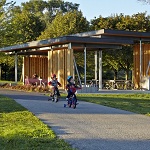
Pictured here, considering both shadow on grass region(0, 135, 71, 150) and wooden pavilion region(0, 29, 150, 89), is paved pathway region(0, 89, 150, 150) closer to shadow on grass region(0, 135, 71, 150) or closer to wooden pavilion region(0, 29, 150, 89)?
shadow on grass region(0, 135, 71, 150)

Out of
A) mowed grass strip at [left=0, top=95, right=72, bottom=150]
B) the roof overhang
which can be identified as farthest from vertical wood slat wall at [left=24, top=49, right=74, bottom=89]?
mowed grass strip at [left=0, top=95, right=72, bottom=150]

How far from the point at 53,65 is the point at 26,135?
20.3 metres

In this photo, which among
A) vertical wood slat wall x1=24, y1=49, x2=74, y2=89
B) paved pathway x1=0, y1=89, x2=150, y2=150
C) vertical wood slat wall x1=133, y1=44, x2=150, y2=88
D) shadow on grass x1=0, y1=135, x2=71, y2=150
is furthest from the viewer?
vertical wood slat wall x1=133, y1=44, x2=150, y2=88

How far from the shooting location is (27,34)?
55000 mm

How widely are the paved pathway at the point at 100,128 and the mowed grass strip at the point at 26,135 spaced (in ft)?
0.91

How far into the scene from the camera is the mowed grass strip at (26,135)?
789 cm

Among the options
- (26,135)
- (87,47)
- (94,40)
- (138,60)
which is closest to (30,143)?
(26,135)

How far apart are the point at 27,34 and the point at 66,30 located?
14.8m

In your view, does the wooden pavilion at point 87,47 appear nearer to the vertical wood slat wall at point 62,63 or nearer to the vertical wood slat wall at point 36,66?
the vertical wood slat wall at point 62,63

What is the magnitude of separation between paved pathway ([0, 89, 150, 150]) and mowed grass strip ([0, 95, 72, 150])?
279 mm

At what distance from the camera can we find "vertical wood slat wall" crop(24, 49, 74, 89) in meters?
26.1

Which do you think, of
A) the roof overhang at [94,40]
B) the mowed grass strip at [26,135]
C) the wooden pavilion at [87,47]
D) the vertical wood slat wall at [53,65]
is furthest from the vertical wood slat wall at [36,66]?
the mowed grass strip at [26,135]

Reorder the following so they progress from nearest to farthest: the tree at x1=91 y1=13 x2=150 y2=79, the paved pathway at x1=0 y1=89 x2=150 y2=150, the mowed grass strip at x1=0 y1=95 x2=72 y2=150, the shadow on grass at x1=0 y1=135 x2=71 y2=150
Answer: the shadow on grass at x1=0 y1=135 x2=71 y2=150 < the mowed grass strip at x1=0 y1=95 x2=72 y2=150 < the paved pathway at x1=0 y1=89 x2=150 y2=150 < the tree at x1=91 y1=13 x2=150 y2=79

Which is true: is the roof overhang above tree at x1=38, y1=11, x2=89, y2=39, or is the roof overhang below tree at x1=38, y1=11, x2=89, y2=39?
below
